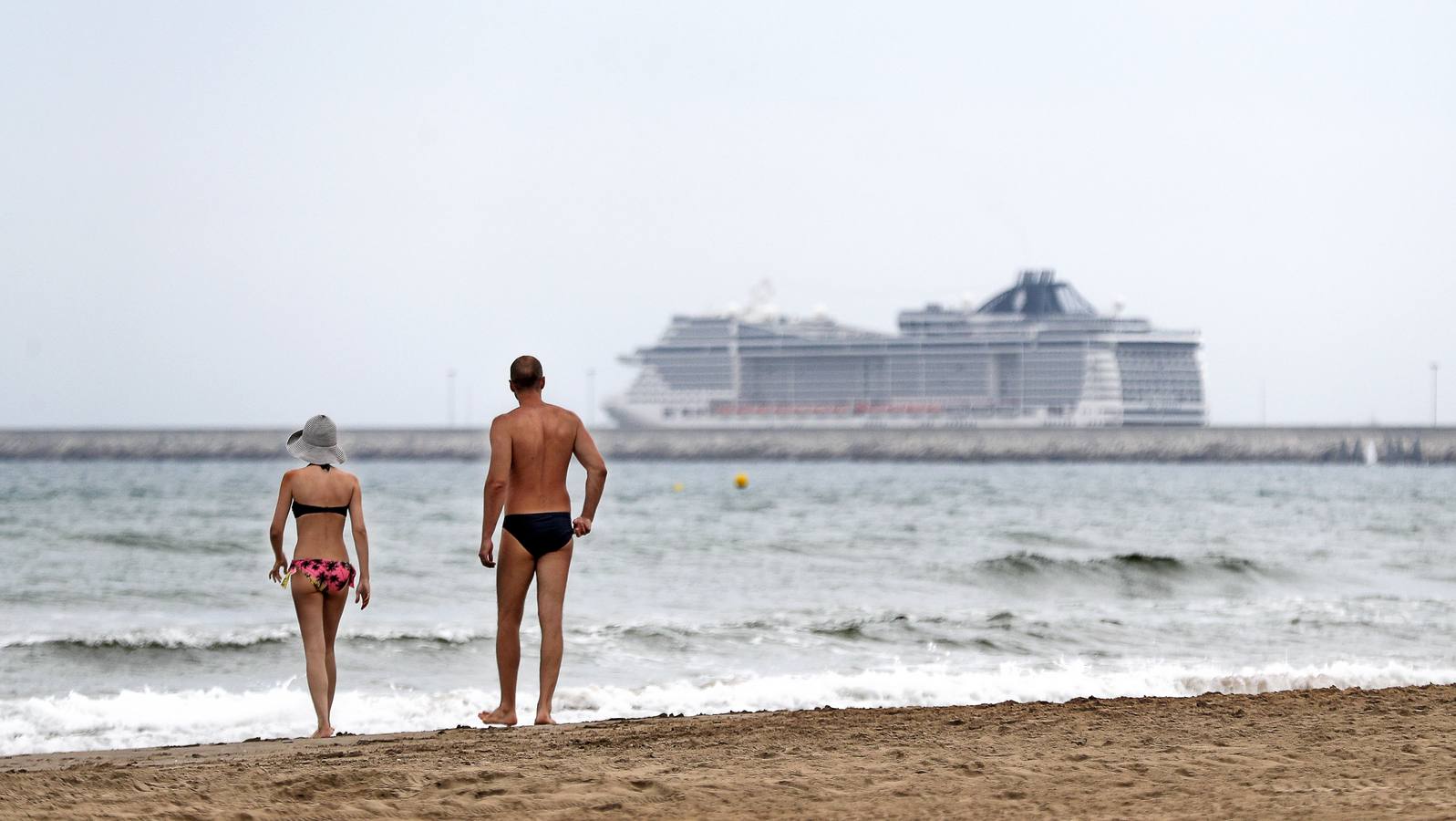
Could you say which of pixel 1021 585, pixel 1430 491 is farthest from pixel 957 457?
pixel 1021 585

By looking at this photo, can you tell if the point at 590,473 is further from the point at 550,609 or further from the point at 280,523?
the point at 280,523

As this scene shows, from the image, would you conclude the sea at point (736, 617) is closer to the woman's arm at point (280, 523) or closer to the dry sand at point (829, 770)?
the woman's arm at point (280, 523)

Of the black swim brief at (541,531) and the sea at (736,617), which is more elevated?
the black swim brief at (541,531)

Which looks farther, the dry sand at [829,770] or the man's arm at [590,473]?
the man's arm at [590,473]

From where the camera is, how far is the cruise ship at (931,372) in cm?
9119

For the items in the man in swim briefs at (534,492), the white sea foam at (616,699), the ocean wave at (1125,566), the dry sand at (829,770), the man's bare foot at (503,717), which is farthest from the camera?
the ocean wave at (1125,566)

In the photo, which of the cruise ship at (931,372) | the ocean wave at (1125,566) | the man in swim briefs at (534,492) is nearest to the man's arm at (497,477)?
the man in swim briefs at (534,492)

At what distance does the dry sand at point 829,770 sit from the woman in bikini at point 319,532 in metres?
0.48

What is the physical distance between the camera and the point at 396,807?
4.53m

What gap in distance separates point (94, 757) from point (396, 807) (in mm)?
1913

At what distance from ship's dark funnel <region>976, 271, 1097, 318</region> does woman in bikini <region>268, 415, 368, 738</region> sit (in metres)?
90.3

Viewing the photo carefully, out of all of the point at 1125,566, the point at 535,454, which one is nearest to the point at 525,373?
the point at 535,454

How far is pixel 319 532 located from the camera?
6336 mm

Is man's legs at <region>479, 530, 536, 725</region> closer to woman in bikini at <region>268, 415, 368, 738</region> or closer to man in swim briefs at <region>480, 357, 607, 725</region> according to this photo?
man in swim briefs at <region>480, 357, 607, 725</region>
